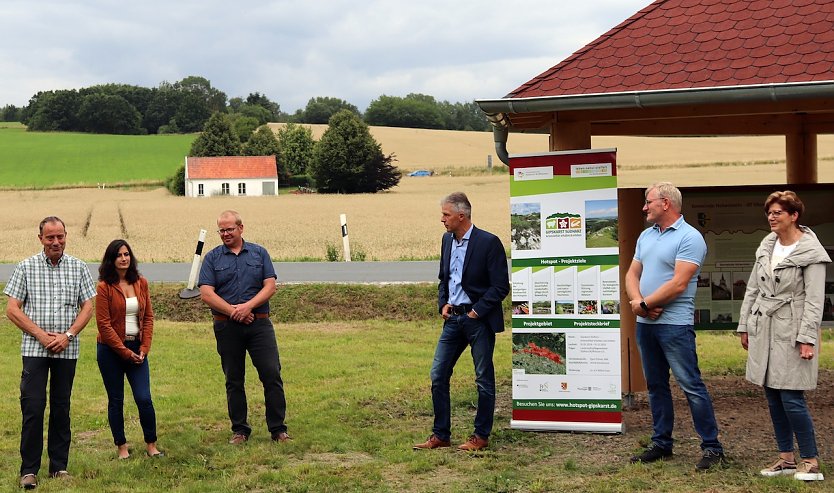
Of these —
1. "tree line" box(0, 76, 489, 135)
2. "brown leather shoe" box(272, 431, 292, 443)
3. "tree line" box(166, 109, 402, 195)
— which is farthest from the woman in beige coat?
"tree line" box(0, 76, 489, 135)

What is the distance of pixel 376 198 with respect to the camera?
204 ft

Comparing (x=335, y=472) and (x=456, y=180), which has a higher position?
(x=456, y=180)

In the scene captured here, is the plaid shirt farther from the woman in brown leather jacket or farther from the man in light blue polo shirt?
the man in light blue polo shirt

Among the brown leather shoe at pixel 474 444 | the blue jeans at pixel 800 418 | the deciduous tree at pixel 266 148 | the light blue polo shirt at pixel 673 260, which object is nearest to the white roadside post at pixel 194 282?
the brown leather shoe at pixel 474 444

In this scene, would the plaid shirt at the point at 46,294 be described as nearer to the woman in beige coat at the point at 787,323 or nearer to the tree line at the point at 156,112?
the woman in beige coat at the point at 787,323

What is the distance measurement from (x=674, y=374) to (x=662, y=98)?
A: 80.2 inches

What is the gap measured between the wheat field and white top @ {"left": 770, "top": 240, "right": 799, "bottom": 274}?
18504mm

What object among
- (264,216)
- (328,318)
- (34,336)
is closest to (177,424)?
(34,336)

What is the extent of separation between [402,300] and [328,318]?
125 cm

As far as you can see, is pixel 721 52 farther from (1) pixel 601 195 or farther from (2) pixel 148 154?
(2) pixel 148 154

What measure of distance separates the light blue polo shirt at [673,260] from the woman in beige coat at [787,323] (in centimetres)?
42

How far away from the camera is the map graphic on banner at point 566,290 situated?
8.16 m

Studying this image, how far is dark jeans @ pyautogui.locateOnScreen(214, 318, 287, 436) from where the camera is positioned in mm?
8375

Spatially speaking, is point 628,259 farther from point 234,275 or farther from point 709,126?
point 234,275
